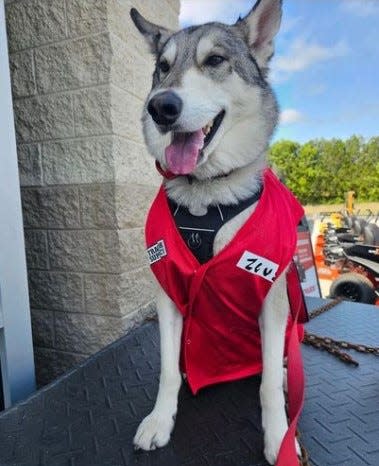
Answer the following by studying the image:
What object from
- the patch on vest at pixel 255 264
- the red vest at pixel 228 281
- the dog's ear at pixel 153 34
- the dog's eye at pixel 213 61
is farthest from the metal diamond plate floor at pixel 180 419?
the dog's ear at pixel 153 34

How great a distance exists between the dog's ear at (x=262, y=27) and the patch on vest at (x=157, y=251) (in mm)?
790

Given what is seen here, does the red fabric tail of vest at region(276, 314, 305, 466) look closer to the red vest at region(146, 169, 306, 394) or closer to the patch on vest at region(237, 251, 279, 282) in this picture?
the red vest at region(146, 169, 306, 394)

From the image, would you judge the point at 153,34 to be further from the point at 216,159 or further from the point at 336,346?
the point at 336,346

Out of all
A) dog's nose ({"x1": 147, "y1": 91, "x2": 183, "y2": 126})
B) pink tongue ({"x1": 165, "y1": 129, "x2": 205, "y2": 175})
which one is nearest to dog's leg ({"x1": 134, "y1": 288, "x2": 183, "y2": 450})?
pink tongue ({"x1": 165, "y1": 129, "x2": 205, "y2": 175})

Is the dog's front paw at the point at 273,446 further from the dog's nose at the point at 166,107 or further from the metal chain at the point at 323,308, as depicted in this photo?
the metal chain at the point at 323,308

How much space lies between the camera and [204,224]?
3.76 feet

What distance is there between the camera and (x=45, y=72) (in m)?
1.86

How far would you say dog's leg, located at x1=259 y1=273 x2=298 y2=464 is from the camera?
1.02 metres

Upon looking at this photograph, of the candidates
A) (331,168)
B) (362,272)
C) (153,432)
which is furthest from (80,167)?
(331,168)

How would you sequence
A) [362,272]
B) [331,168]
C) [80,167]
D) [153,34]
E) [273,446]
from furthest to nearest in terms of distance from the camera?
1. [331,168]
2. [362,272]
3. [80,167]
4. [153,34]
5. [273,446]

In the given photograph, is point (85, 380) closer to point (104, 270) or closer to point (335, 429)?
point (104, 270)

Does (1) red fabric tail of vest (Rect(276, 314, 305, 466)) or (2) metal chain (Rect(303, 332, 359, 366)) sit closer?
(1) red fabric tail of vest (Rect(276, 314, 305, 466))

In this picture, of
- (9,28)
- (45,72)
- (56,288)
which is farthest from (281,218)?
(9,28)

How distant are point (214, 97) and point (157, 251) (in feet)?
1.76
